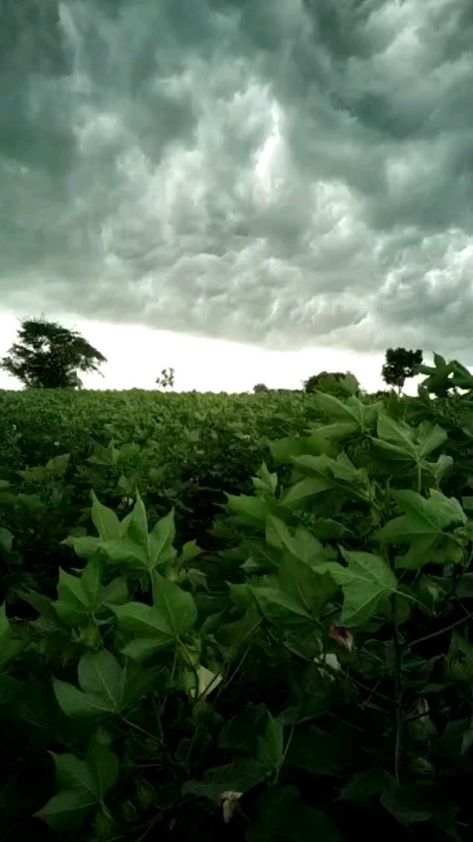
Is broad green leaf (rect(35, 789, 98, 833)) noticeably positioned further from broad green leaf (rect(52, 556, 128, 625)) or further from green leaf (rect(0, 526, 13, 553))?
green leaf (rect(0, 526, 13, 553))

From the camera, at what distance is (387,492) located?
4.14 feet

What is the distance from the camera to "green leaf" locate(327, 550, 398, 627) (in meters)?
0.98

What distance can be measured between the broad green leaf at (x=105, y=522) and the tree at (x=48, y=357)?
9643 centimetres

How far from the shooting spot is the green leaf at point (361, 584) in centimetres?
98

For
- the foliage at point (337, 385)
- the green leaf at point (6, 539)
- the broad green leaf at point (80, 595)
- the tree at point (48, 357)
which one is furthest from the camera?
the tree at point (48, 357)

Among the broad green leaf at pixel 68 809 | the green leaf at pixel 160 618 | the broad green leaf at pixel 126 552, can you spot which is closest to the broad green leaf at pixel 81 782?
the broad green leaf at pixel 68 809

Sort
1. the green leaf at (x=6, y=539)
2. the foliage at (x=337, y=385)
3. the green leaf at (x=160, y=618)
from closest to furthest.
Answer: the green leaf at (x=160, y=618)
the foliage at (x=337, y=385)
the green leaf at (x=6, y=539)

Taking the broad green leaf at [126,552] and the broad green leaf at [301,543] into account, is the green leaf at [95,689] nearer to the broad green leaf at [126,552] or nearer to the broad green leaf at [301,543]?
the broad green leaf at [126,552]

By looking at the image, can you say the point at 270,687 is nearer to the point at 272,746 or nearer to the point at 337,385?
the point at 272,746

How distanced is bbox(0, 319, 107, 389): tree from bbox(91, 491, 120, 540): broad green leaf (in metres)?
96.4

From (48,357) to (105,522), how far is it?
9840 cm

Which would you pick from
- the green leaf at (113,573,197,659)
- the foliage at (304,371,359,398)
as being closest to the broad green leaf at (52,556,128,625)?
the green leaf at (113,573,197,659)

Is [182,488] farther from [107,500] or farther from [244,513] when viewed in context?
[244,513]

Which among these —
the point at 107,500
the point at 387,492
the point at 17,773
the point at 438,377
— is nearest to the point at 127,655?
the point at 17,773
